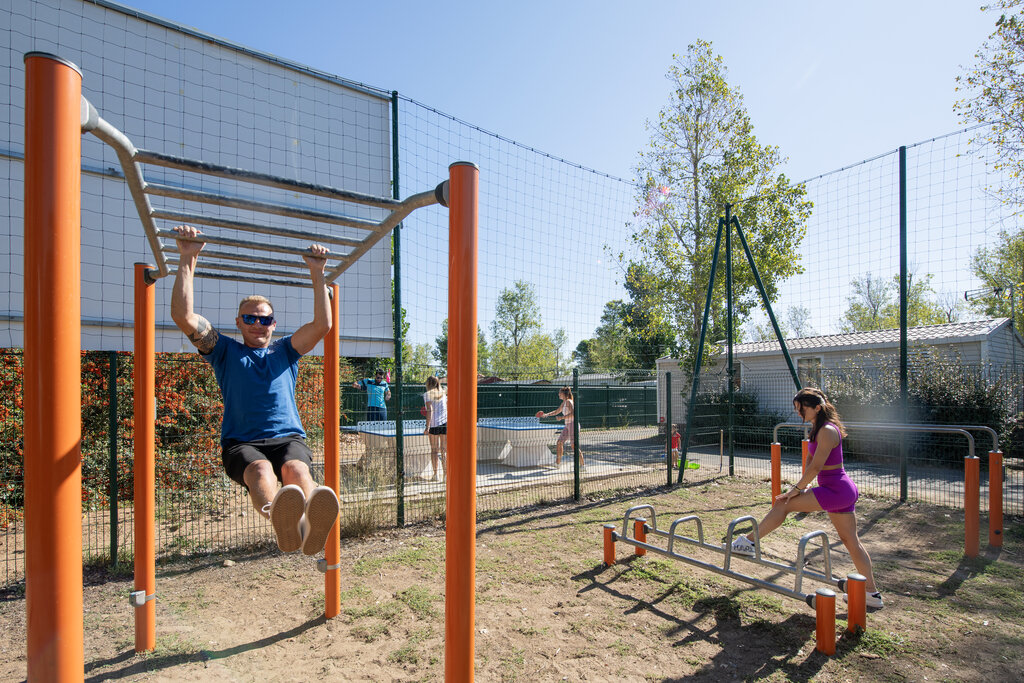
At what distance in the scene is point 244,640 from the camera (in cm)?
354

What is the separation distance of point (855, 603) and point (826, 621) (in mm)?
346

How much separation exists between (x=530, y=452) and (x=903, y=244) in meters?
6.24

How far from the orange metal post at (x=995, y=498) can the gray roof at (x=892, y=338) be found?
1031 centimetres

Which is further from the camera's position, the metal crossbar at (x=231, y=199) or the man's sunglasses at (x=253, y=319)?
the man's sunglasses at (x=253, y=319)

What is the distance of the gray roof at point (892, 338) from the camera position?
52.4 ft

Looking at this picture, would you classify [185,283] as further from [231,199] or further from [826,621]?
[826,621]

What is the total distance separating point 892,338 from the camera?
57.0ft

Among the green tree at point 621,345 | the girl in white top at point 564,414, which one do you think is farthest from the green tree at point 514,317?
the girl in white top at point 564,414

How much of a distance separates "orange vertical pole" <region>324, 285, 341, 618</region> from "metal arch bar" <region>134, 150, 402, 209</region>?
1.45 m

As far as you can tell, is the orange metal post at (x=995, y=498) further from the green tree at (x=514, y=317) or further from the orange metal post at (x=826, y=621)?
the green tree at (x=514, y=317)

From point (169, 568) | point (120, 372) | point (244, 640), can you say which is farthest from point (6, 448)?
point (244, 640)

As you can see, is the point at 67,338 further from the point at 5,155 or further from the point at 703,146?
the point at 703,146

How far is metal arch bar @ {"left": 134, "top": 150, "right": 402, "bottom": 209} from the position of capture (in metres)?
2.06

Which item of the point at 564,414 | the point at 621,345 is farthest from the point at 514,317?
the point at 564,414
